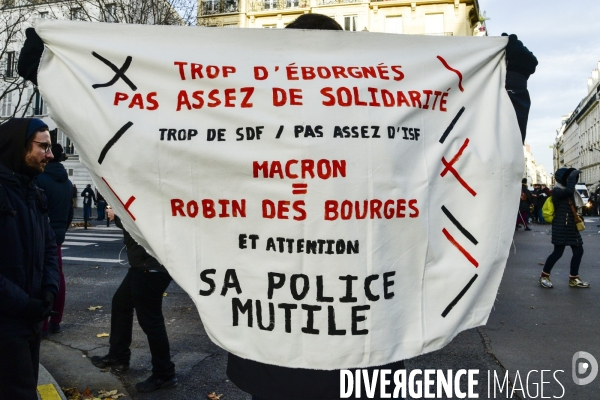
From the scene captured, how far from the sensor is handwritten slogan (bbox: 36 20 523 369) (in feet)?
5.44

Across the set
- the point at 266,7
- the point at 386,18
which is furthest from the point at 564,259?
the point at 266,7

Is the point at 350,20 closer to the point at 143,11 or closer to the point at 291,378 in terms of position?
the point at 143,11

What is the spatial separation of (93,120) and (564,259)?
11.0 meters

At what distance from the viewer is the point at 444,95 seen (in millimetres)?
1872

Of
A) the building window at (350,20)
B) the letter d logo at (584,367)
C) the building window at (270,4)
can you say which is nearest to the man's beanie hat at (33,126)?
the letter d logo at (584,367)

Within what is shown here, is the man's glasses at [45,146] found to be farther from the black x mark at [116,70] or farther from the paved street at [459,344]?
the paved street at [459,344]

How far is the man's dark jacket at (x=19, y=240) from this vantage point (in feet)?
7.60

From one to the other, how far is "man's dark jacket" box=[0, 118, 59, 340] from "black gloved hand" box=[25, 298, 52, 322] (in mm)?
25

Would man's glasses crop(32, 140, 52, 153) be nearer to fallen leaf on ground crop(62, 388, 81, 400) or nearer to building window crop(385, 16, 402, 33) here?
fallen leaf on ground crop(62, 388, 81, 400)

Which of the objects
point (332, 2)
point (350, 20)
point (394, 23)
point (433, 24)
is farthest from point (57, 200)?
point (433, 24)

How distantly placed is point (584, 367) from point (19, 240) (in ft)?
14.7

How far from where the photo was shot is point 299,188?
5.47ft

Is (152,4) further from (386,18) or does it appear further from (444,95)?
(386,18)

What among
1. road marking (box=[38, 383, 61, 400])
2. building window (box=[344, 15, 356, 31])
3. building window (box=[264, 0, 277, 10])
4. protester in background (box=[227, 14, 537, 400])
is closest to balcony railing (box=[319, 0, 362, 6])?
building window (box=[344, 15, 356, 31])
